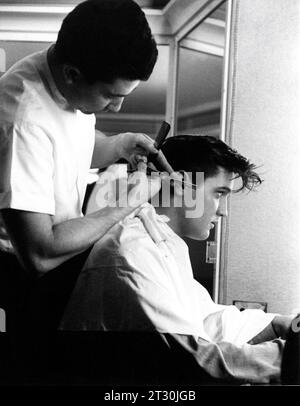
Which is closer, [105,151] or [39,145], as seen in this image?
[39,145]

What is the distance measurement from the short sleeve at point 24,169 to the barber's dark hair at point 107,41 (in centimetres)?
25

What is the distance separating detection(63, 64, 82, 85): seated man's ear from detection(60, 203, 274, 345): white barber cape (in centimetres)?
48

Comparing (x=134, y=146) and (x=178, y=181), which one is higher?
(x=134, y=146)

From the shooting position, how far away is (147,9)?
74.7 inches

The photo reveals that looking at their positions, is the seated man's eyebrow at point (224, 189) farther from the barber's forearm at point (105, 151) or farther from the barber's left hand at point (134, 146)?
the barber's forearm at point (105, 151)

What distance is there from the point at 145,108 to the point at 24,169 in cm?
50

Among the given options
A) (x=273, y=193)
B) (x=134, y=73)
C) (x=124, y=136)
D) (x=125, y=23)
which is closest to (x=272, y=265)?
(x=273, y=193)

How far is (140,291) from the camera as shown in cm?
176

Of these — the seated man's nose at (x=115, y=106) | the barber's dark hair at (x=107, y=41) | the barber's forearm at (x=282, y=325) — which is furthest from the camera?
the barber's forearm at (x=282, y=325)

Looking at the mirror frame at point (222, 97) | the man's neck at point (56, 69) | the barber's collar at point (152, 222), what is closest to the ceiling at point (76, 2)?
the mirror frame at point (222, 97)

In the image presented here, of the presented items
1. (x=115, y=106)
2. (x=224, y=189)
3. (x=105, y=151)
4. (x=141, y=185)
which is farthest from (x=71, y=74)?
(x=224, y=189)

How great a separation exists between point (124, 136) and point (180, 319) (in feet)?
2.13

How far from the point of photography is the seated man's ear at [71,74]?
1724 mm

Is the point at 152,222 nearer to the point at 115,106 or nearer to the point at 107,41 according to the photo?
the point at 115,106
